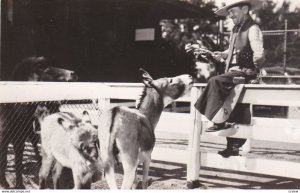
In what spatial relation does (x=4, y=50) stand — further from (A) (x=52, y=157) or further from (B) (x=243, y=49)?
(B) (x=243, y=49)

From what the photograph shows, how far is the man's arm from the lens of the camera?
334 centimetres

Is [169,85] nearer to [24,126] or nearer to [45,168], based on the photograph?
[45,168]

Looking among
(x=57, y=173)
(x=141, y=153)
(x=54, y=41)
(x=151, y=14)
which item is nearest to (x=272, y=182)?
(x=141, y=153)

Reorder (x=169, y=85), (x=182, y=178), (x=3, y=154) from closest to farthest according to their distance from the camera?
(x=169, y=85)
(x=3, y=154)
(x=182, y=178)

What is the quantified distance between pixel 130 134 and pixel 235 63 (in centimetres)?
113

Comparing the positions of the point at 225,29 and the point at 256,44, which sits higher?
the point at 225,29

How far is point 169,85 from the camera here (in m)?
3.31

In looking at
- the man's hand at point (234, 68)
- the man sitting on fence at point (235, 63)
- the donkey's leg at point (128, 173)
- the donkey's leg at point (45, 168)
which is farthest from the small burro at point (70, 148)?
the man's hand at point (234, 68)

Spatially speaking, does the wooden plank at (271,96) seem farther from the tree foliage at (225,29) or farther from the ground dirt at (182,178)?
the tree foliage at (225,29)

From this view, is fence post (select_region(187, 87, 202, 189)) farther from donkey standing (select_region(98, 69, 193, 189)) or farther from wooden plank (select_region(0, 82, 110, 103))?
wooden plank (select_region(0, 82, 110, 103))

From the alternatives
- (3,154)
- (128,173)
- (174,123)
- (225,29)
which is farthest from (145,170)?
(225,29)

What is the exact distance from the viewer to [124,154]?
2.98m

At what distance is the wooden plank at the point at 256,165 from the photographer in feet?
11.0

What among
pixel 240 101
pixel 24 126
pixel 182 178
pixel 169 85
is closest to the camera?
pixel 169 85
